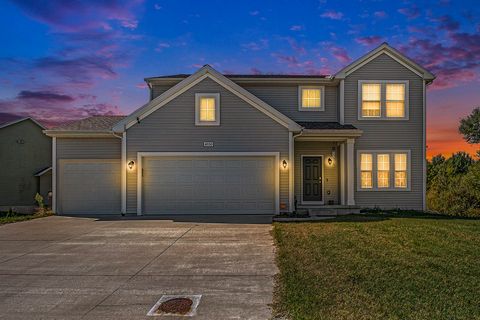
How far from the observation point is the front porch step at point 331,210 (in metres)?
14.5

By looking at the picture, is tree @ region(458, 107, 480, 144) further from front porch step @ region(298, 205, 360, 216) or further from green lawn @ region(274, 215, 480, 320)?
green lawn @ region(274, 215, 480, 320)

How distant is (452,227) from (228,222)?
6720 mm

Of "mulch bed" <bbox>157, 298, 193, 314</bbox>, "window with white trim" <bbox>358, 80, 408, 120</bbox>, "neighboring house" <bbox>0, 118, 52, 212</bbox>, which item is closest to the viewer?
"mulch bed" <bbox>157, 298, 193, 314</bbox>

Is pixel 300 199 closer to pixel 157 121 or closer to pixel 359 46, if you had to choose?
pixel 157 121

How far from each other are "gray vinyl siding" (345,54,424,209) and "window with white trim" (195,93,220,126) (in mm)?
5759

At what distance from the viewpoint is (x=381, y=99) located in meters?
16.5

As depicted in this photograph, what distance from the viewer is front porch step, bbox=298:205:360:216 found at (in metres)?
14.5

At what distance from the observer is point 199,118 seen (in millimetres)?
14719

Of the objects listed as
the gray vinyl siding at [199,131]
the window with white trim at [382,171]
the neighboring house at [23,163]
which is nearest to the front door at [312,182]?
the window with white trim at [382,171]

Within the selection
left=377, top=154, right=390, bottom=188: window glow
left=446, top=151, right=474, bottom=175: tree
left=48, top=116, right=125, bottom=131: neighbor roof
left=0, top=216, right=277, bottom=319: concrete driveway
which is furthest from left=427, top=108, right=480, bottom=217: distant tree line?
left=48, top=116, right=125, bottom=131: neighbor roof

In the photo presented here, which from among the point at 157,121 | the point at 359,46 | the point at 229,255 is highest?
the point at 359,46

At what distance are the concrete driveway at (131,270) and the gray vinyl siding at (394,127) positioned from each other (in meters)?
7.33

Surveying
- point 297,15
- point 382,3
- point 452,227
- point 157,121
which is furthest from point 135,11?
point 452,227

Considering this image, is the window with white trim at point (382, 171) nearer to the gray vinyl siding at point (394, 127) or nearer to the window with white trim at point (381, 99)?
the gray vinyl siding at point (394, 127)
